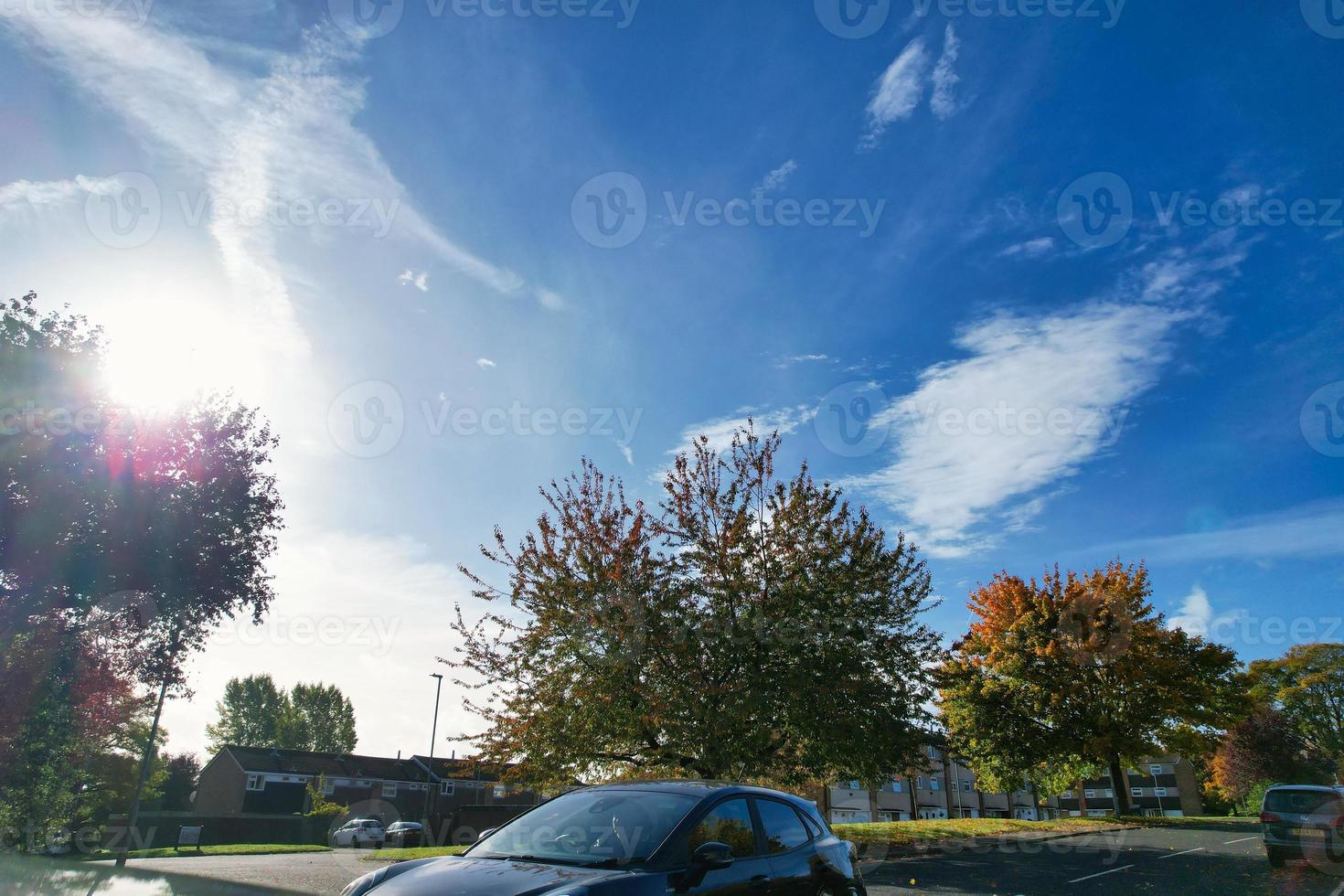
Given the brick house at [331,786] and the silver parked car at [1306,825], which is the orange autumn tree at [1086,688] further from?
the brick house at [331,786]

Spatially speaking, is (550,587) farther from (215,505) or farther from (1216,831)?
(1216,831)

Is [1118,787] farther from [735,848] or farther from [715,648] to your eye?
[735,848]

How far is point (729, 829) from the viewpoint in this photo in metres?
4.77

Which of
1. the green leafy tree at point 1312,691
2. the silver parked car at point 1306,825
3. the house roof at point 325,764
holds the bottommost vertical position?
the house roof at point 325,764

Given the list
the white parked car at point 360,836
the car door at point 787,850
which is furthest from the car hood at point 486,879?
the white parked car at point 360,836

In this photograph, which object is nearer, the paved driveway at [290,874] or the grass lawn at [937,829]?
the paved driveway at [290,874]

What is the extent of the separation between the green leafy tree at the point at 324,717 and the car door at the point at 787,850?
9700cm

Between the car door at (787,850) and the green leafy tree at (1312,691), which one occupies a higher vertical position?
the green leafy tree at (1312,691)

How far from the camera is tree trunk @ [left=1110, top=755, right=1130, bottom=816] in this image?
32331 millimetres

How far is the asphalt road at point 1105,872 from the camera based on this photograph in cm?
1126

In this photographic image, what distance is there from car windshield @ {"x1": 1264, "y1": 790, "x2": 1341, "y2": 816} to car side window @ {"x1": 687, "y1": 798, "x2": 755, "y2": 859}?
49.8ft

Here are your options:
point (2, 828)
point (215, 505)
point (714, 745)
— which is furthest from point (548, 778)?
point (2, 828)

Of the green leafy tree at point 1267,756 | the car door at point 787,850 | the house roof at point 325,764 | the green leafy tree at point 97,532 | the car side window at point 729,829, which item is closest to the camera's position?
the car side window at point 729,829

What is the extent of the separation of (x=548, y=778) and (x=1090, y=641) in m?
24.6
